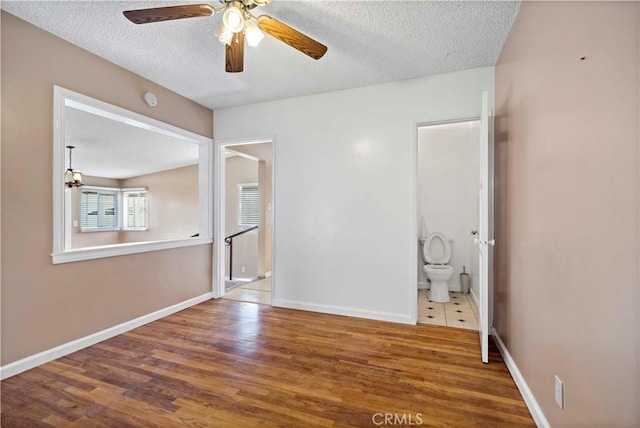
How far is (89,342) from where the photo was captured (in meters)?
2.38

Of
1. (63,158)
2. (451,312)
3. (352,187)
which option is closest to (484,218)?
(352,187)

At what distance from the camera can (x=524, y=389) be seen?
167cm

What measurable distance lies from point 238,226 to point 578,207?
6.01 m

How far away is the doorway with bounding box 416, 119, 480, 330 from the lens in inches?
157

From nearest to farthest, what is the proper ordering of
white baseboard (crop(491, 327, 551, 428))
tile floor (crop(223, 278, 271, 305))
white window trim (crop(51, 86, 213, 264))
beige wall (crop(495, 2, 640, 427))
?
beige wall (crop(495, 2, 640, 427)) < white baseboard (crop(491, 327, 551, 428)) < white window trim (crop(51, 86, 213, 264)) < tile floor (crop(223, 278, 271, 305))

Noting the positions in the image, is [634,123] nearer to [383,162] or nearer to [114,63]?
[383,162]

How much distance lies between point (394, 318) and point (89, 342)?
281 cm

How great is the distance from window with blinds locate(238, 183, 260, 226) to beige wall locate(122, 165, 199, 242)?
4.59 feet

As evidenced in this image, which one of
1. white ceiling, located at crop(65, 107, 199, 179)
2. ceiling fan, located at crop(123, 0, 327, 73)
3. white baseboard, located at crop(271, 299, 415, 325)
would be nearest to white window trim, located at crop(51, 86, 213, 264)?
white ceiling, located at crop(65, 107, 199, 179)

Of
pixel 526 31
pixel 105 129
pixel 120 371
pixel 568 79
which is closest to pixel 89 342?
pixel 120 371

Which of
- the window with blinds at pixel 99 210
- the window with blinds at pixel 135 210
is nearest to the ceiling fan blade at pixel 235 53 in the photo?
the window with blinds at pixel 135 210

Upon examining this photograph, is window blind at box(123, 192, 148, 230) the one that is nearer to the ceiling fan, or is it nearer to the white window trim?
the white window trim

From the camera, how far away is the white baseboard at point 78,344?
1.93 m

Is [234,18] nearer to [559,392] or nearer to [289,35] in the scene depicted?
[289,35]
